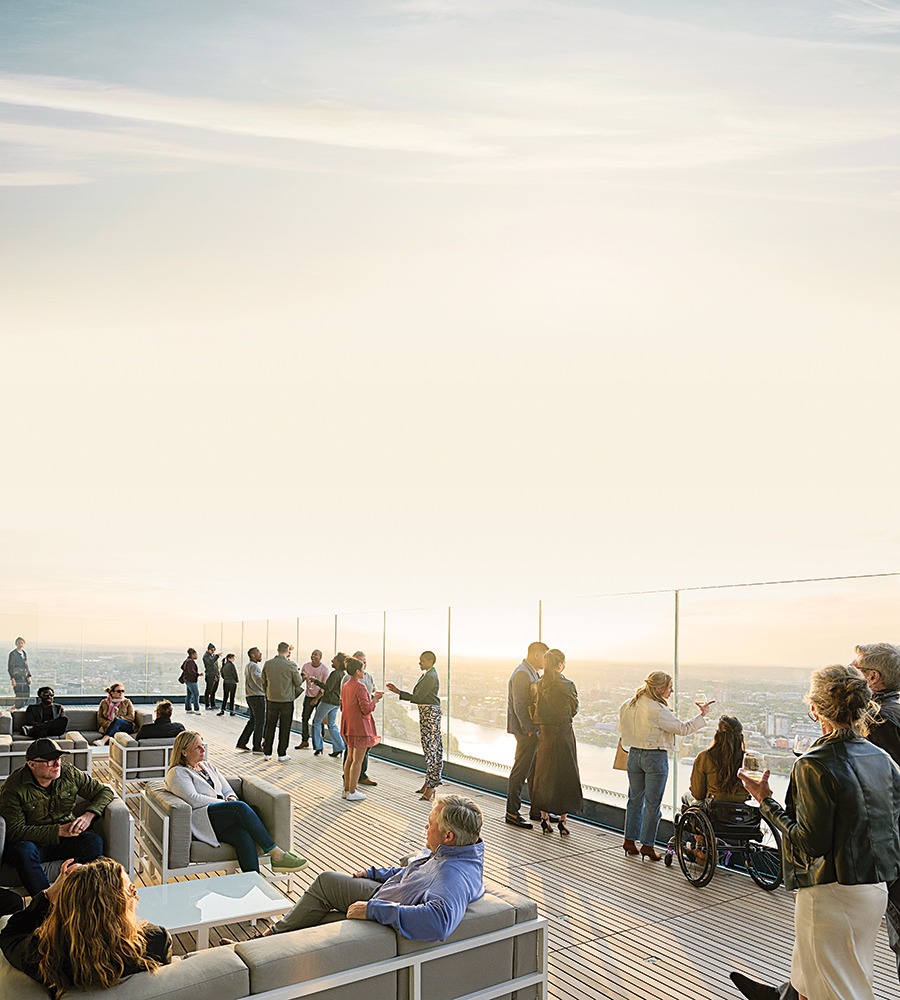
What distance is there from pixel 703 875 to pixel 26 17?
6.80 m

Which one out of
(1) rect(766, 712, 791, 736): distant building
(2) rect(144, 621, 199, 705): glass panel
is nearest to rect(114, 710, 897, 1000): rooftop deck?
(1) rect(766, 712, 791, 736): distant building

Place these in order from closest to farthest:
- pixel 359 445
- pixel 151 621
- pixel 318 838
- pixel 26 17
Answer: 1. pixel 26 17
2. pixel 318 838
3. pixel 359 445
4. pixel 151 621

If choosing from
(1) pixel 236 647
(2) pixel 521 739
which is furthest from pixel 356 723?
(1) pixel 236 647

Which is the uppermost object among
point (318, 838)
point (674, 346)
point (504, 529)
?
point (674, 346)

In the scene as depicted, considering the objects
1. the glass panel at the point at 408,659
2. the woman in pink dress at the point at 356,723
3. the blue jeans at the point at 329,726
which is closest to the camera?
the woman in pink dress at the point at 356,723

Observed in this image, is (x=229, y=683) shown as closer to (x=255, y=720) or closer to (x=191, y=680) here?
A: (x=191, y=680)

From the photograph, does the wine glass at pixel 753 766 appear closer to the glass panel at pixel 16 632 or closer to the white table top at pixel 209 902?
the white table top at pixel 209 902

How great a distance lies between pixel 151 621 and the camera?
75.7 ft

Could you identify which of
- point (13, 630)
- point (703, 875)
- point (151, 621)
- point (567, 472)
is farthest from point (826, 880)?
point (151, 621)

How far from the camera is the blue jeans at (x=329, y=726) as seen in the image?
12.5 metres

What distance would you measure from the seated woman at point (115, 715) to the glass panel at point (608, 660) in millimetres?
5790

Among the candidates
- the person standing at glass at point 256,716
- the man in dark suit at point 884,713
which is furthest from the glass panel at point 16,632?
the man in dark suit at point 884,713

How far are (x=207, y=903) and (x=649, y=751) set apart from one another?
3660mm

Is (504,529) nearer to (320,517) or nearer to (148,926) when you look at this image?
(320,517)
